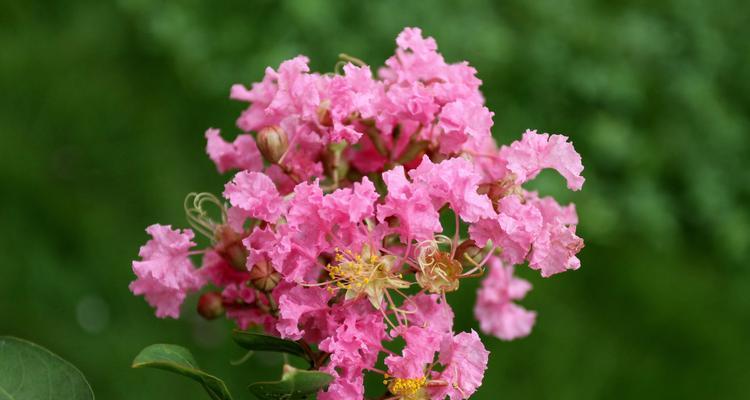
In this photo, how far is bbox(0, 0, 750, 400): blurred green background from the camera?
101 inches

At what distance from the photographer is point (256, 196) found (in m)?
1.08

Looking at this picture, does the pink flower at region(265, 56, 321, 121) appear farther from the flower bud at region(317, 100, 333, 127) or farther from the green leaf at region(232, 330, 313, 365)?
the green leaf at region(232, 330, 313, 365)

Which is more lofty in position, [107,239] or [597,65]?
[597,65]

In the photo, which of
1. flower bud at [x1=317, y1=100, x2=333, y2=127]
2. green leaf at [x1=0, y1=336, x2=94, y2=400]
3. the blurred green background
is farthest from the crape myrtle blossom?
the blurred green background

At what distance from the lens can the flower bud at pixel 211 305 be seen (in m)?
1.21

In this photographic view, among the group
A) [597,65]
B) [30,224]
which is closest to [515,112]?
[597,65]

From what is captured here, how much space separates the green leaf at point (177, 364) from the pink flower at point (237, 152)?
0.28 metres

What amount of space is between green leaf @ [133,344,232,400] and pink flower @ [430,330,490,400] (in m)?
0.24

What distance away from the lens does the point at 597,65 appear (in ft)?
10.7

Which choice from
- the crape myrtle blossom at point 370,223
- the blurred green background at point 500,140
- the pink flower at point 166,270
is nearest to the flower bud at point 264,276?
the crape myrtle blossom at point 370,223

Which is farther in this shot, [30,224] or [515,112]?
[515,112]

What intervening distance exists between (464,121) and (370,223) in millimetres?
186

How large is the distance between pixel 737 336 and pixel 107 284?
1826mm

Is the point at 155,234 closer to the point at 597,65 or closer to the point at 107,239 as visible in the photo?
the point at 107,239
